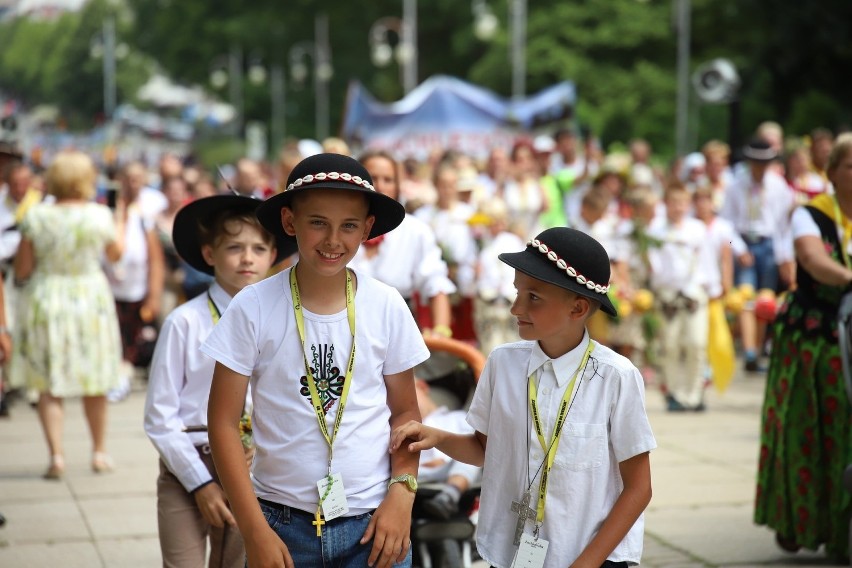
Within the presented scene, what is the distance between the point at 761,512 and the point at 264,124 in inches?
2413

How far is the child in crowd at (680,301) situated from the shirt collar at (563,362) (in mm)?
7748

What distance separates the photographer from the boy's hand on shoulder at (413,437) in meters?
3.48

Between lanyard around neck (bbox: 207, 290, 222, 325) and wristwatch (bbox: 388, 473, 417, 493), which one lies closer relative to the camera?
wristwatch (bbox: 388, 473, 417, 493)

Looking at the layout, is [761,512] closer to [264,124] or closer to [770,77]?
[770,77]

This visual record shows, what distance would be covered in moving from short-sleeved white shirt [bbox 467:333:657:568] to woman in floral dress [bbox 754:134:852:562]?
2.64m

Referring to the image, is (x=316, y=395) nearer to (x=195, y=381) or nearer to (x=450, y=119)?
(x=195, y=381)

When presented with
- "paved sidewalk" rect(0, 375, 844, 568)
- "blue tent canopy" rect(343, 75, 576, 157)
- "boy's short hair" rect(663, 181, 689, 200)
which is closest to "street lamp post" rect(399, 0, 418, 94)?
"blue tent canopy" rect(343, 75, 576, 157)

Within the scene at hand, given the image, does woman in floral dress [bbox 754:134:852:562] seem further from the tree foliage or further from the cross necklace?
the tree foliage

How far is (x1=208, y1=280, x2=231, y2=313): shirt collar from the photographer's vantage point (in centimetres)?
448

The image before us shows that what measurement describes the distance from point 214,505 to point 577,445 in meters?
1.27

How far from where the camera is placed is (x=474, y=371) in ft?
19.5

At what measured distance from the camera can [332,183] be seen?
11.0 ft

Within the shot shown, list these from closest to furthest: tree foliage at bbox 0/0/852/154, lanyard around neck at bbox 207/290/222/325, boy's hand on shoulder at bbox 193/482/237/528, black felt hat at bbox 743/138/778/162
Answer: boy's hand on shoulder at bbox 193/482/237/528 < lanyard around neck at bbox 207/290/222/325 < black felt hat at bbox 743/138/778/162 < tree foliage at bbox 0/0/852/154

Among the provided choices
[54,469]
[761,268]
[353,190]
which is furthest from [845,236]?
[761,268]
